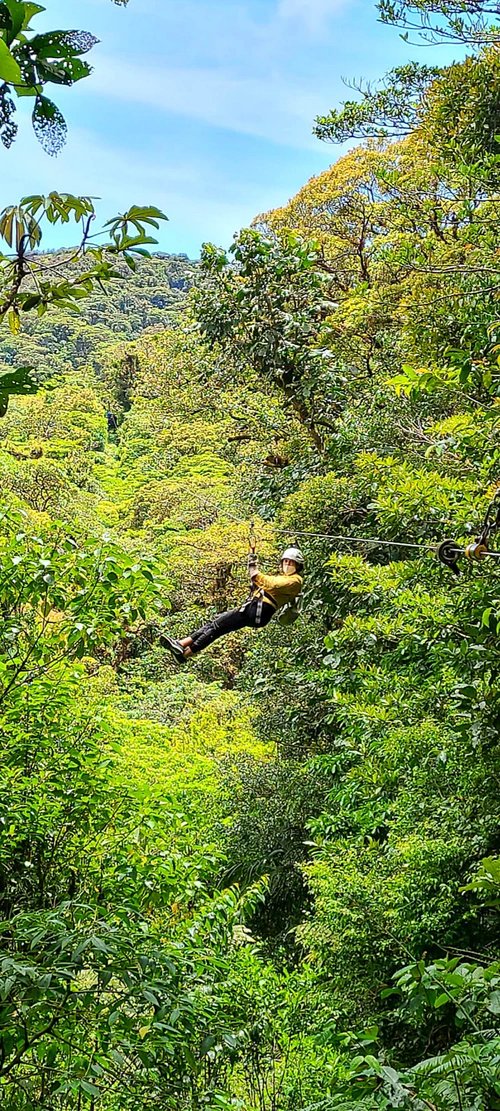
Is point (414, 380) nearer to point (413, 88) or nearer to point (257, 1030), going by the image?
point (257, 1030)

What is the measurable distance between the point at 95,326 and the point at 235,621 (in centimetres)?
1982

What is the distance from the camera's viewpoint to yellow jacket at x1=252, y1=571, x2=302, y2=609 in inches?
132

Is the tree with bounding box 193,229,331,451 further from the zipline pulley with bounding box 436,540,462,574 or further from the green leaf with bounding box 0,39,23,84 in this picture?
the green leaf with bounding box 0,39,23,84

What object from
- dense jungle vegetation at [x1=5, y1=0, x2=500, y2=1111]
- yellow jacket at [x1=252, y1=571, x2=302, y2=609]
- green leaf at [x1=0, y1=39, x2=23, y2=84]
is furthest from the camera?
yellow jacket at [x1=252, y1=571, x2=302, y2=609]

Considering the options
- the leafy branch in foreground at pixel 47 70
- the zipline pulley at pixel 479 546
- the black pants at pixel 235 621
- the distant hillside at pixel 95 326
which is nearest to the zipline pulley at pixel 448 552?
the zipline pulley at pixel 479 546

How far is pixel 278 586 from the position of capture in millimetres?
3346

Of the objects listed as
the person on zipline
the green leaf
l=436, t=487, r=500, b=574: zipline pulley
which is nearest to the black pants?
the person on zipline

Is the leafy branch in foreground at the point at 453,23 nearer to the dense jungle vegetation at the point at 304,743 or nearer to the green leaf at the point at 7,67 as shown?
the dense jungle vegetation at the point at 304,743

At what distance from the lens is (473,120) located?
290cm

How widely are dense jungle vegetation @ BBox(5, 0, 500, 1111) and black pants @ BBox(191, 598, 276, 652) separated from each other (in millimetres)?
317

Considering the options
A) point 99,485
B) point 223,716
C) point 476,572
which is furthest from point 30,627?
point 99,485

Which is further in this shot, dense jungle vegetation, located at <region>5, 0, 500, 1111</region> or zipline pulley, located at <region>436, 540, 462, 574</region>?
zipline pulley, located at <region>436, 540, 462, 574</region>

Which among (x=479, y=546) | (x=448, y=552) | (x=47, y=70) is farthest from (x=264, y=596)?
(x=47, y=70)

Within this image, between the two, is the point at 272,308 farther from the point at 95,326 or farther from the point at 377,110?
the point at 95,326
